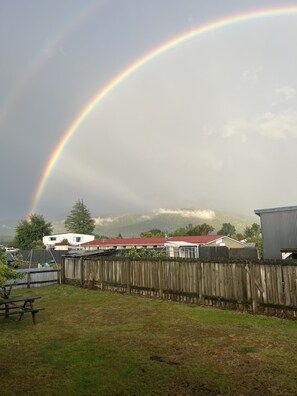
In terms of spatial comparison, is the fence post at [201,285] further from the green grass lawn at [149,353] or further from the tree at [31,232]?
the tree at [31,232]

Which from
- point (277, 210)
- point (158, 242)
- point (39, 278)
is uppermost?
point (277, 210)

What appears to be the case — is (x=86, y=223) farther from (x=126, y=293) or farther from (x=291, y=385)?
(x=291, y=385)

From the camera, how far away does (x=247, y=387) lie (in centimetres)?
549

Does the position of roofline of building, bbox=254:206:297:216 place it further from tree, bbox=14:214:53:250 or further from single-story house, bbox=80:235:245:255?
tree, bbox=14:214:53:250

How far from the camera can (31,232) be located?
10406cm

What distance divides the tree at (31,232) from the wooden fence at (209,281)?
3587 inches

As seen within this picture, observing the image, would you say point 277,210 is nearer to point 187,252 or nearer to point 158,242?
point 187,252

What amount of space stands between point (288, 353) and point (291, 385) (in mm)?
1692

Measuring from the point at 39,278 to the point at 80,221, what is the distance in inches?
5041

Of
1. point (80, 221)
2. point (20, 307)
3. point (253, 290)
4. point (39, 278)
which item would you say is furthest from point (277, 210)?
point (80, 221)

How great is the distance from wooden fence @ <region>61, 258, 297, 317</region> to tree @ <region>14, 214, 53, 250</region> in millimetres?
91117

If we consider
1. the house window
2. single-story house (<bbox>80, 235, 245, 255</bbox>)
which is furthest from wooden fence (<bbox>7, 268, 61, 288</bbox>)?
single-story house (<bbox>80, 235, 245, 255</bbox>)

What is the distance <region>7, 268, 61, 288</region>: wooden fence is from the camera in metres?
20.3

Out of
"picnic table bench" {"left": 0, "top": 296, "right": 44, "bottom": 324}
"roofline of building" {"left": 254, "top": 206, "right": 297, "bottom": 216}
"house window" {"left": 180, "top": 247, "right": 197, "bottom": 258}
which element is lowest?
"picnic table bench" {"left": 0, "top": 296, "right": 44, "bottom": 324}
